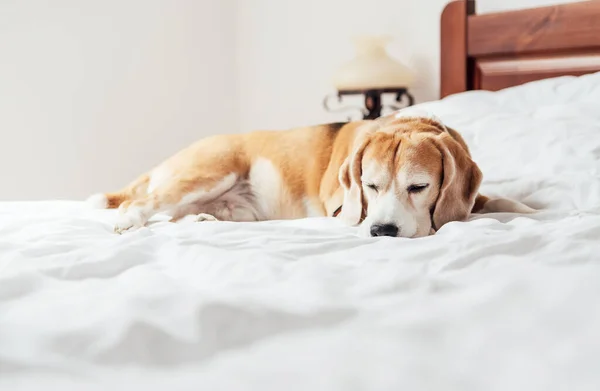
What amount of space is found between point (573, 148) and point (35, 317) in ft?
5.29

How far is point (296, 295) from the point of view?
3.14 feet

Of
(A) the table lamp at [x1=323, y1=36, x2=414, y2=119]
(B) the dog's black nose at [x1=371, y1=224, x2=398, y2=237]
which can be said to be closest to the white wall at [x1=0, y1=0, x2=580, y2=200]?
(A) the table lamp at [x1=323, y1=36, x2=414, y2=119]

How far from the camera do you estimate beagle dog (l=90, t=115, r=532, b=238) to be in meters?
1.69

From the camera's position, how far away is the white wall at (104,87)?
3.42 metres

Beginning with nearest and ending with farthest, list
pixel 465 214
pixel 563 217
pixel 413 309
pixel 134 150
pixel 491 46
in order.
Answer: pixel 413 309 → pixel 563 217 → pixel 465 214 → pixel 491 46 → pixel 134 150

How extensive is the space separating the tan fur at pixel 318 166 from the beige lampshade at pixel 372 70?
2.39ft

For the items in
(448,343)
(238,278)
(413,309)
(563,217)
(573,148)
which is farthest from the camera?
(573,148)

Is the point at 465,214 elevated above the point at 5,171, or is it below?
above

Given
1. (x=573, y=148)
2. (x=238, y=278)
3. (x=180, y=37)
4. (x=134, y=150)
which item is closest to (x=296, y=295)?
(x=238, y=278)

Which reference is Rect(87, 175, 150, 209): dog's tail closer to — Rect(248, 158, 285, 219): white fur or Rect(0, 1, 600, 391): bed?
Rect(248, 158, 285, 219): white fur

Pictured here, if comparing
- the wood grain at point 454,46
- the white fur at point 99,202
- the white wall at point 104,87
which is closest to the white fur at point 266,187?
the white fur at point 99,202

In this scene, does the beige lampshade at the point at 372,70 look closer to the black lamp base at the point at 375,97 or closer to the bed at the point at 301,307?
the black lamp base at the point at 375,97

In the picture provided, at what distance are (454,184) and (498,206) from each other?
0.20m

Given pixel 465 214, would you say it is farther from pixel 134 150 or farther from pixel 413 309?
pixel 134 150
